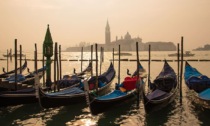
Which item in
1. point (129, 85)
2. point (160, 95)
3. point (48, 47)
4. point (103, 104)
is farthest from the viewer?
point (48, 47)

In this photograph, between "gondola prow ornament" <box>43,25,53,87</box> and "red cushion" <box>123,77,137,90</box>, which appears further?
"gondola prow ornament" <box>43,25,53,87</box>

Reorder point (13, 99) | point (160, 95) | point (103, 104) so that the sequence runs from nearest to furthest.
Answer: point (103, 104), point (13, 99), point (160, 95)

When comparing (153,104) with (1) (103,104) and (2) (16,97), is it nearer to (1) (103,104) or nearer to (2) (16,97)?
(1) (103,104)

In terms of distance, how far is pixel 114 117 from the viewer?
13141mm

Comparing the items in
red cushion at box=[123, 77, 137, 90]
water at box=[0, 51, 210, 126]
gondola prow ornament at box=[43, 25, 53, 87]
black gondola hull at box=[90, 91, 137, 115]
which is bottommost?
water at box=[0, 51, 210, 126]

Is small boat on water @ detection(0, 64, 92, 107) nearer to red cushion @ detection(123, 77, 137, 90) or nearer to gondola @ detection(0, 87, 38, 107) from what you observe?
gondola @ detection(0, 87, 38, 107)

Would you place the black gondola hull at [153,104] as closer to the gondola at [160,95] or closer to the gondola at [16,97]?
the gondola at [160,95]

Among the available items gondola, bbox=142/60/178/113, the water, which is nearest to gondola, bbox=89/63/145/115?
the water

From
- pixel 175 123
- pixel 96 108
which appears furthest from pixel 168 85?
pixel 96 108

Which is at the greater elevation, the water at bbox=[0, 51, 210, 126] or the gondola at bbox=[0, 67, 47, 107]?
the gondola at bbox=[0, 67, 47, 107]

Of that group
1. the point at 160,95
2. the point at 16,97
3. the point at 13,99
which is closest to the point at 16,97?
the point at 16,97

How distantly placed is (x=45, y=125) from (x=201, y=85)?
9.27 m

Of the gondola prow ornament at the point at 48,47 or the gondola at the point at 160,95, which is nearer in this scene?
the gondola at the point at 160,95

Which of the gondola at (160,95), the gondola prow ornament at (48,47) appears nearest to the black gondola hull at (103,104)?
the gondola at (160,95)
